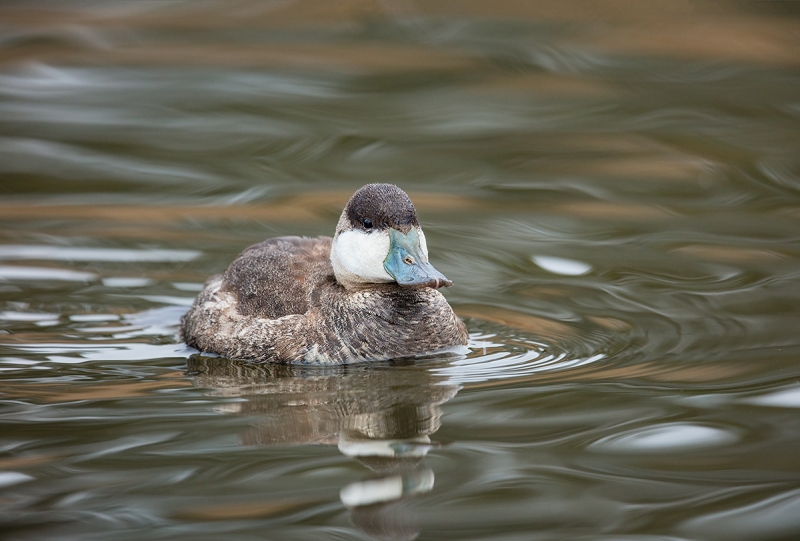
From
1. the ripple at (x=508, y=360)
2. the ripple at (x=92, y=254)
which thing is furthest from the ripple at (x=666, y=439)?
the ripple at (x=92, y=254)

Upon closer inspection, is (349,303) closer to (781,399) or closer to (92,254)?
(781,399)

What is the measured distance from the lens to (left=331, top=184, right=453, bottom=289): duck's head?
654cm

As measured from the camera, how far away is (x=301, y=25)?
1293 centimetres

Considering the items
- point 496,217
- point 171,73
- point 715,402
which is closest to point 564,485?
point 715,402

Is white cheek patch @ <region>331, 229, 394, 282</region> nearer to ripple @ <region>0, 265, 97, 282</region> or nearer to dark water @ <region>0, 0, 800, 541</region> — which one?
dark water @ <region>0, 0, 800, 541</region>

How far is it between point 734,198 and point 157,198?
4993 millimetres

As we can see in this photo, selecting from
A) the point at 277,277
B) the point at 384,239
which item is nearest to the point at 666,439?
the point at 384,239

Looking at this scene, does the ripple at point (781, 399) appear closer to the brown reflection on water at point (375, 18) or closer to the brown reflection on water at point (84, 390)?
the brown reflection on water at point (84, 390)

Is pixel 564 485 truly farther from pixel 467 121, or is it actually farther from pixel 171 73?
pixel 171 73

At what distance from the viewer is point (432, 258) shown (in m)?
8.94

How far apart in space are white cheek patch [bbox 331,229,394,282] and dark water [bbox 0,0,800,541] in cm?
57

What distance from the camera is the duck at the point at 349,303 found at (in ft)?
21.7

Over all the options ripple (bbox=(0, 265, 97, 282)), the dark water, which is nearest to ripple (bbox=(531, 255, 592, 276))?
the dark water

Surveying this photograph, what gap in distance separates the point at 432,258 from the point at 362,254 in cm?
226
